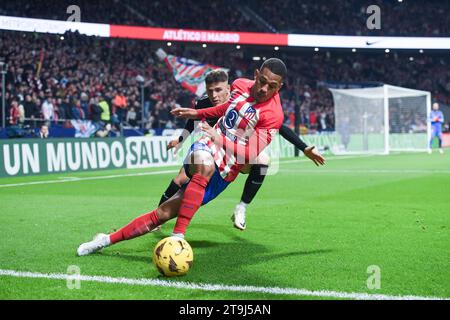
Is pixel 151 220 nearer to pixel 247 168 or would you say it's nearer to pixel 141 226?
pixel 141 226

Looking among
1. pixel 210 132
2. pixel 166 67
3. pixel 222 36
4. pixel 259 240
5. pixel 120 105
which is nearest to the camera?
pixel 210 132

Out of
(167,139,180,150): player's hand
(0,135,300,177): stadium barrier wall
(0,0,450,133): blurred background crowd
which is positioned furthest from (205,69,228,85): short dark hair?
(0,0,450,133): blurred background crowd

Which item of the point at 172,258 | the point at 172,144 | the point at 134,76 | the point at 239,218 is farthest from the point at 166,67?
the point at 172,258

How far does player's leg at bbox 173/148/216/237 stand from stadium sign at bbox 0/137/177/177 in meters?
11.6

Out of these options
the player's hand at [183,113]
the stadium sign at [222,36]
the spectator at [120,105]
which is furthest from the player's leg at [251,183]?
the stadium sign at [222,36]

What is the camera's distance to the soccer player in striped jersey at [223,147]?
216 inches

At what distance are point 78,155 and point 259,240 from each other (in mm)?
12056

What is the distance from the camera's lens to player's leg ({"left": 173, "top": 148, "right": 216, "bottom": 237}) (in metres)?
5.43

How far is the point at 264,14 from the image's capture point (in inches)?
1789

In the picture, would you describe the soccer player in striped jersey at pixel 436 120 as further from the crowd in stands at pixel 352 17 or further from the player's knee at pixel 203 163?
the player's knee at pixel 203 163

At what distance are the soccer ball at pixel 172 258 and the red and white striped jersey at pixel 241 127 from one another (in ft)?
2.92

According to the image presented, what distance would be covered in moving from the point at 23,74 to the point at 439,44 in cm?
3163
